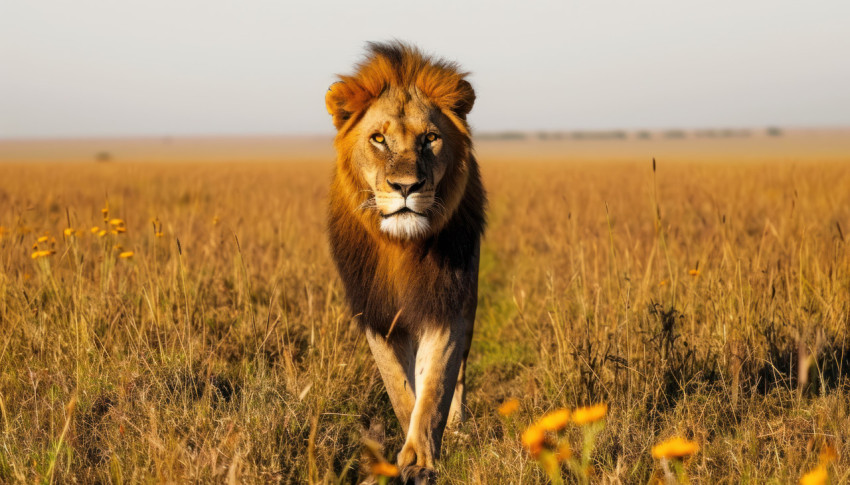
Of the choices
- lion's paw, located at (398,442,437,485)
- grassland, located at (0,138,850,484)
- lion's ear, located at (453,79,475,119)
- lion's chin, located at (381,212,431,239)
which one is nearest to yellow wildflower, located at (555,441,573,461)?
grassland, located at (0,138,850,484)

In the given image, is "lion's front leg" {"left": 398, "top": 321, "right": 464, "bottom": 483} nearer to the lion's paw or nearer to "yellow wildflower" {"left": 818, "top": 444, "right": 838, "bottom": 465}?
the lion's paw

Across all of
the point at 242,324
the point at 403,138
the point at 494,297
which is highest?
the point at 403,138

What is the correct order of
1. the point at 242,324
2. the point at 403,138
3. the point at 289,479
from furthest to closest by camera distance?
the point at 242,324 < the point at 403,138 < the point at 289,479

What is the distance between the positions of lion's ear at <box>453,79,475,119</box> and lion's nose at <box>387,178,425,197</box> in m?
0.64

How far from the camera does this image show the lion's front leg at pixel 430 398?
287cm

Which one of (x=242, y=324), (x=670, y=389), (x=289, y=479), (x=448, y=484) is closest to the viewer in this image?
(x=289, y=479)

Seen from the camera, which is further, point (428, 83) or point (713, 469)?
point (428, 83)

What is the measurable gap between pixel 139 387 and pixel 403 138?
1690 mm

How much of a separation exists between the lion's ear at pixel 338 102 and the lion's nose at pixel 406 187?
0.61 m

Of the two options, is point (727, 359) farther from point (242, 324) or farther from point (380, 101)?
point (242, 324)

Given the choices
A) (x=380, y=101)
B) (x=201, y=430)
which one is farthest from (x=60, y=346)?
(x=380, y=101)

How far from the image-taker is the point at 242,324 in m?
4.22

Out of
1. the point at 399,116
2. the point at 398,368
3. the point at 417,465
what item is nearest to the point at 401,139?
the point at 399,116

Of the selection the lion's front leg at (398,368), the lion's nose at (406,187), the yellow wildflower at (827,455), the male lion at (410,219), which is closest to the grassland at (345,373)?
the yellow wildflower at (827,455)
